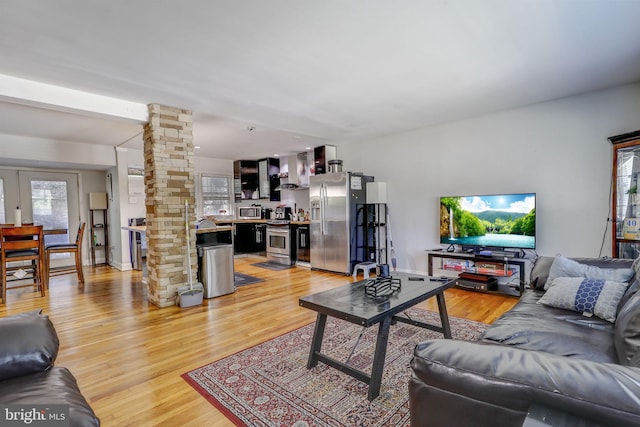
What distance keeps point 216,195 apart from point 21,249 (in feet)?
13.2

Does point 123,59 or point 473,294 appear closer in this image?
point 123,59

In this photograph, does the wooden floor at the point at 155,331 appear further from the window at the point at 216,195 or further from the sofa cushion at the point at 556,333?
the window at the point at 216,195

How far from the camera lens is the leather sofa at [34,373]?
1.07 meters

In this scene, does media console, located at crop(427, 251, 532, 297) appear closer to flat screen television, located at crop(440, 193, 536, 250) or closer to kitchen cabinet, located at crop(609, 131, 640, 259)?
flat screen television, located at crop(440, 193, 536, 250)

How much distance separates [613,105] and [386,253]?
3.48 meters

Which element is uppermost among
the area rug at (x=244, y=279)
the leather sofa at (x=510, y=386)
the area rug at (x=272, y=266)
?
the leather sofa at (x=510, y=386)

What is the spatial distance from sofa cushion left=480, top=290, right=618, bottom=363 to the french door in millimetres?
7524

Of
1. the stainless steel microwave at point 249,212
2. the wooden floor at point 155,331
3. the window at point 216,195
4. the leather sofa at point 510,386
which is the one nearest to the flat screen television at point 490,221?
the wooden floor at point 155,331

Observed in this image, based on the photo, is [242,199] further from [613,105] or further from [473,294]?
[613,105]

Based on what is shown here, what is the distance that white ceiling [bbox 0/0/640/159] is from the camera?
2.00 metres

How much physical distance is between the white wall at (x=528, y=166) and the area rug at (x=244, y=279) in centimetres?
248

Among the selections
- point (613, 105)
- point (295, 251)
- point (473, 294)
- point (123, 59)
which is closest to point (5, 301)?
point (123, 59)

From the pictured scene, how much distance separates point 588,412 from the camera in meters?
0.69

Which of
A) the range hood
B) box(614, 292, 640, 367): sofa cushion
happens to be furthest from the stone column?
box(614, 292, 640, 367): sofa cushion
